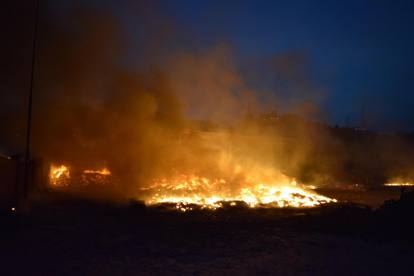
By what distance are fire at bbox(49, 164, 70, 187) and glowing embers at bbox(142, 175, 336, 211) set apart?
17.1ft

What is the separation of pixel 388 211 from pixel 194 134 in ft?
52.7

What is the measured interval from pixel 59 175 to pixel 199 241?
1388 cm

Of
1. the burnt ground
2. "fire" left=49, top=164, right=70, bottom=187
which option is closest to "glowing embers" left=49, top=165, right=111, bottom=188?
"fire" left=49, top=164, right=70, bottom=187

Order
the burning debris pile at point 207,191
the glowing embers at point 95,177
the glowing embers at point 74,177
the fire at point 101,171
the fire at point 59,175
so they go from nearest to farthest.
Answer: the burning debris pile at point 207,191 < the fire at point 59,175 < the glowing embers at point 74,177 < the glowing embers at point 95,177 < the fire at point 101,171

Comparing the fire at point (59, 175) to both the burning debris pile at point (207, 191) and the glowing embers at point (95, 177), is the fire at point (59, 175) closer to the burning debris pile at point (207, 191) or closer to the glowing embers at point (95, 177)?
the burning debris pile at point (207, 191)

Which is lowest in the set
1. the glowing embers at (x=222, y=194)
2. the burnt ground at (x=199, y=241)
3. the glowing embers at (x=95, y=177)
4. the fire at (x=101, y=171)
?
the burnt ground at (x=199, y=241)

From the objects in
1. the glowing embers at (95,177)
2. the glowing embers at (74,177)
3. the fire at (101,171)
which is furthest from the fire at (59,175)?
the fire at (101,171)

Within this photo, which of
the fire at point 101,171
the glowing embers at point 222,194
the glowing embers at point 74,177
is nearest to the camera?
the glowing embers at point 222,194

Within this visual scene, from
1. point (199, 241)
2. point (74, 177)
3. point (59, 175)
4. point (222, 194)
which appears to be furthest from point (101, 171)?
point (199, 241)

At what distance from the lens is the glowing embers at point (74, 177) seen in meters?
24.8

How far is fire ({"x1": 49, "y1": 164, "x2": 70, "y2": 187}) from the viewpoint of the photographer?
80.8 ft

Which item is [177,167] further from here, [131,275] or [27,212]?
[131,275]

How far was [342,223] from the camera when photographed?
18547 mm

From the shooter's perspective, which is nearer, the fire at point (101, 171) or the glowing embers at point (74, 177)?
the glowing embers at point (74, 177)
